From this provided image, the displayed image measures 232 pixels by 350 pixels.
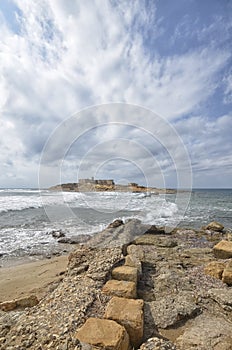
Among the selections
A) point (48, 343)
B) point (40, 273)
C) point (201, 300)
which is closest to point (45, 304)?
point (48, 343)

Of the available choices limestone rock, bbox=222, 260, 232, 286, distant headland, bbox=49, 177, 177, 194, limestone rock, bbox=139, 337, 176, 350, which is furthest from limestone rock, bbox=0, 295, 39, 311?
distant headland, bbox=49, 177, 177, 194

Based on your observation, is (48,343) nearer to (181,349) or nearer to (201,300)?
(181,349)

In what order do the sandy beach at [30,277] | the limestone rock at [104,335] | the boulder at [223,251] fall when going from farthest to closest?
1. the boulder at [223,251]
2. the sandy beach at [30,277]
3. the limestone rock at [104,335]

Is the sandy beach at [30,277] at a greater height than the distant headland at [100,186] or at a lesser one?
lesser

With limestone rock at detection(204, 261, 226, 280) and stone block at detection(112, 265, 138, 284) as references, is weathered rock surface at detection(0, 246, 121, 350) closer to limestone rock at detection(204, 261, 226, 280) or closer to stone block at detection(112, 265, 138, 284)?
stone block at detection(112, 265, 138, 284)

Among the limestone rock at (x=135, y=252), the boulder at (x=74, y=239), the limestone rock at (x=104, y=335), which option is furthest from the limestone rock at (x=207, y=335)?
the boulder at (x=74, y=239)

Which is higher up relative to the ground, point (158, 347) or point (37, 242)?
point (158, 347)

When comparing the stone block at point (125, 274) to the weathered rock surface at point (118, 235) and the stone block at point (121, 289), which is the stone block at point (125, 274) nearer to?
the stone block at point (121, 289)

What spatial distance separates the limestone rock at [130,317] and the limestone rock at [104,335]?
0.23m

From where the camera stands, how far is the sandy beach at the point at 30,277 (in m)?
5.00

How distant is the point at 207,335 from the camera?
113 inches

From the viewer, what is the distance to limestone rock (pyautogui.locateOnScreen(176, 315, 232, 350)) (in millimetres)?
2697

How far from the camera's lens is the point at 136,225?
31.9 feet

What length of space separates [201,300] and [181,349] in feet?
4.19
